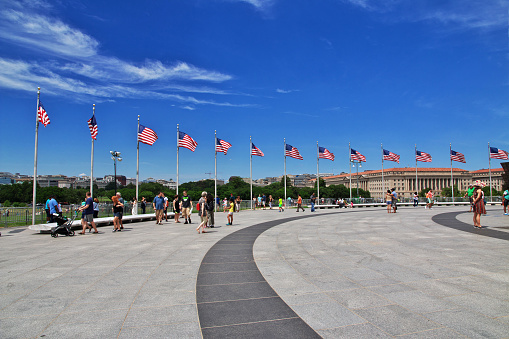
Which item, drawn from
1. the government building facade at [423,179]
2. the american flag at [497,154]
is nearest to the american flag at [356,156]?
the american flag at [497,154]

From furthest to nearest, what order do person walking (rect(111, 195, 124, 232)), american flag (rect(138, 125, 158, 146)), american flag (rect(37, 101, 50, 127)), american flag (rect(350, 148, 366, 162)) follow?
american flag (rect(350, 148, 366, 162)) < american flag (rect(138, 125, 158, 146)) < american flag (rect(37, 101, 50, 127)) < person walking (rect(111, 195, 124, 232))

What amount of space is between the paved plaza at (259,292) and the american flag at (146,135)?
15257 mm

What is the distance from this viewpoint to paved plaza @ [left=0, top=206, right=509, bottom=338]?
4273 millimetres

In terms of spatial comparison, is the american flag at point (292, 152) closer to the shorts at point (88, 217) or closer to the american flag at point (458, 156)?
the american flag at point (458, 156)

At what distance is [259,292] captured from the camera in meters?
5.78

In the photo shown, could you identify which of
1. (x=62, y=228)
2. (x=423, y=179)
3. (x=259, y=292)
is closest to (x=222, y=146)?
(x=62, y=228)

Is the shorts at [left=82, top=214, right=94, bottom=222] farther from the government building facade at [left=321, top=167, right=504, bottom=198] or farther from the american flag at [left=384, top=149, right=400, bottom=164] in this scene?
the government building facade at [left=321, top=167, right=504, bottom=198]

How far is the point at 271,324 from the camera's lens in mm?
4391

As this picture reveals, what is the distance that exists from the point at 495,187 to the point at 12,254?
171 metres

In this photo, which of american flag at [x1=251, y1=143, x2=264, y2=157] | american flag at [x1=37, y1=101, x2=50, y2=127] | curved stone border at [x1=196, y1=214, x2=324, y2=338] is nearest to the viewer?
curved stone border at [x1=196, y1=214, x2=324, y2=338]

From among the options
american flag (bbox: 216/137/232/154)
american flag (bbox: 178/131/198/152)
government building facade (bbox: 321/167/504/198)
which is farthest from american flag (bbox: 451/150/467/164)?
government building facade (bbox: 321/167/504/198)

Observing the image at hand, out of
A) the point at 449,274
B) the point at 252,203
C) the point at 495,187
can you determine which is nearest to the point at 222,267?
the point at 449,274

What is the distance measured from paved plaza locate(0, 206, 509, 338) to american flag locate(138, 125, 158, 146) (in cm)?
1526

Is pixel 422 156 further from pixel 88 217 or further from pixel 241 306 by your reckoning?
pixel 241 306
